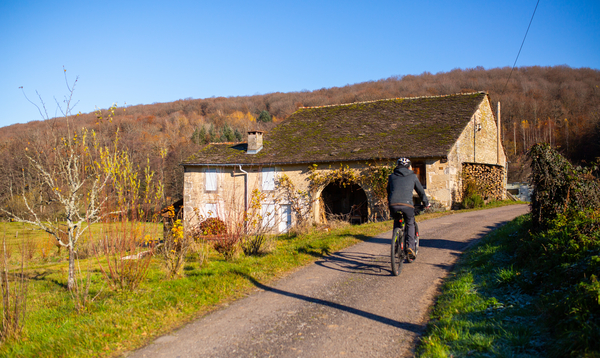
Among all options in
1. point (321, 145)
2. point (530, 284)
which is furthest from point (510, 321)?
point (321, 145)

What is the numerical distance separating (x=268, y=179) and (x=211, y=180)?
3411 mm

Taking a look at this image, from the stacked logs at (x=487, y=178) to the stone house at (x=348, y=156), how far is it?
0.25 meters

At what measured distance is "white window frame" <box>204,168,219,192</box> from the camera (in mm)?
20219

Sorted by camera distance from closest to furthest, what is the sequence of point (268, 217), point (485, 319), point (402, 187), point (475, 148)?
point (485, 319) < point (402, 187) < point (268, 217) < point (475, 148)

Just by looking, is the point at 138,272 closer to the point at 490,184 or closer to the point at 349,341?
the point at 349,341

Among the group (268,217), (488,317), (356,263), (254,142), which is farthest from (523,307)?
(254,142)

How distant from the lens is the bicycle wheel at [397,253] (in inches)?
225

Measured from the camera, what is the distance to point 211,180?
20.3 meters

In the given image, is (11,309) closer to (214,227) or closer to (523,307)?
(214,227)

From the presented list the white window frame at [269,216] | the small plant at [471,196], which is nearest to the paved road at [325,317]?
the white window frame at [269,216]

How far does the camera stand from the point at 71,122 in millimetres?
5980

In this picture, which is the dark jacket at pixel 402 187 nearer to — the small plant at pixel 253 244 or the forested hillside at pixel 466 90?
the small plant at pixel 253 244

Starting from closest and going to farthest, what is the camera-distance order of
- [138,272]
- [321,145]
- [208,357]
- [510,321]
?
[208,357] < [510,321] < [138,272] < [321,145]

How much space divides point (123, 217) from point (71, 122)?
2.07 metres
